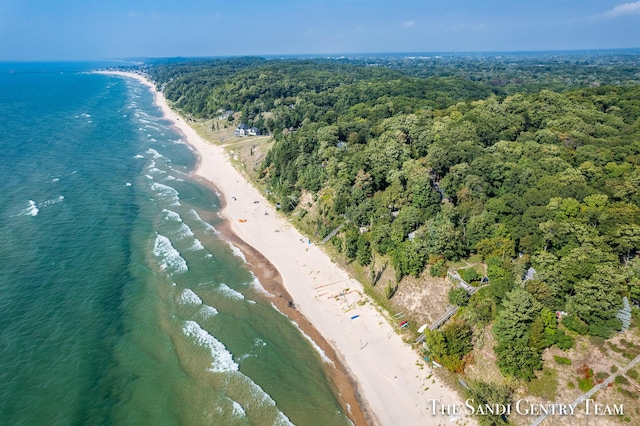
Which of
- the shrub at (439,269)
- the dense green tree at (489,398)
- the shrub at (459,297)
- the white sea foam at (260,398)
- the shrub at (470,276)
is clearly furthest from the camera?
the shrub at (439,269)

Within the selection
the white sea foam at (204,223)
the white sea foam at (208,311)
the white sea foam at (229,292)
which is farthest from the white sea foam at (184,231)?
the white sea foam at (208,311)

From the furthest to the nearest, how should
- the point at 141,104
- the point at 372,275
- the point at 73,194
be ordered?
the point at 141,104 → the point at 73,194 → the point at 372,275

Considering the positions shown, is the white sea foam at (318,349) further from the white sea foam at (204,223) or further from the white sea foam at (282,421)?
the white sea foam at (204,223)

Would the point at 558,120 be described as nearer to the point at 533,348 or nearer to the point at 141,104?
the point at 533,348

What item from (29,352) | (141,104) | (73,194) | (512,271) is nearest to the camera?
(29,352)

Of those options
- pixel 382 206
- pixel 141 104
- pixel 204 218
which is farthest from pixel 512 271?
pixel 141 104

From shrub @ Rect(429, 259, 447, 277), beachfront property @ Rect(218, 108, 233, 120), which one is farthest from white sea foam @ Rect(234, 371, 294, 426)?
beachfront property @ Rect(218, 108, 233, 120)
